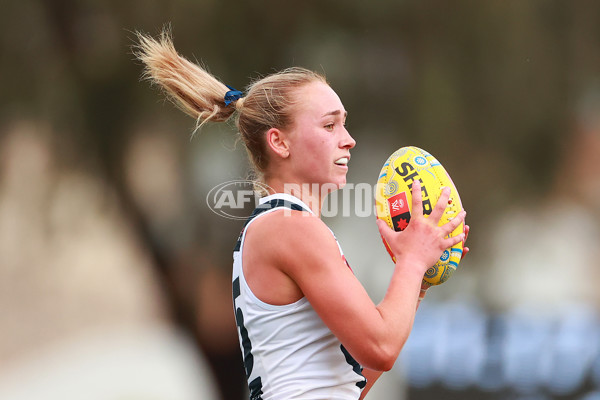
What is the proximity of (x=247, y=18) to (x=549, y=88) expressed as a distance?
2.11 m

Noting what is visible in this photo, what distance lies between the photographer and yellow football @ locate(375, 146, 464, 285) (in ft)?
6.58

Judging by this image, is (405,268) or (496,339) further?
(496,339)

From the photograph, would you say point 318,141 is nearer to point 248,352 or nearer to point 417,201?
point 417,201

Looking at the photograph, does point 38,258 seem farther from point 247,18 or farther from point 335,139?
point 335,139

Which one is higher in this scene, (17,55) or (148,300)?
(17,55)

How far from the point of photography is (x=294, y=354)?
1.77 m

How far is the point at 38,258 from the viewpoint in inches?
181

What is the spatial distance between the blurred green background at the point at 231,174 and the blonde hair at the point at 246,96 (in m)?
→ 2.31

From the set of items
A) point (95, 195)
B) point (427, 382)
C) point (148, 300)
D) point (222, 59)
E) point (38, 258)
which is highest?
point (222, 59)

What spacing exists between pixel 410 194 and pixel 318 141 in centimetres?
33

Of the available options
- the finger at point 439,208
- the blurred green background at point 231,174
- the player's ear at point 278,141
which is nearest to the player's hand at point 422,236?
the finger at point 439,208

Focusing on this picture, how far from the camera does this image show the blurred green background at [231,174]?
4574 millimetres

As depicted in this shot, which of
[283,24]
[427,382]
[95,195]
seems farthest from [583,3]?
[95,195]

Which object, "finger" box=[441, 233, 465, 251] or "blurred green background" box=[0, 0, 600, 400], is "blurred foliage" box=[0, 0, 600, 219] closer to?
"blurred green background" box=[0, 0, 600, 400]
